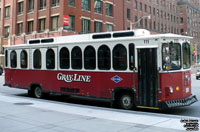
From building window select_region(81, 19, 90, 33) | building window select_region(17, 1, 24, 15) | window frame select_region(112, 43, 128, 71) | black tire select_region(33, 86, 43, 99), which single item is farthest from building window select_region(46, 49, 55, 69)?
building window select_region(17, 1, 24, 15)

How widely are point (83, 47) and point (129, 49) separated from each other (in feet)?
8.54

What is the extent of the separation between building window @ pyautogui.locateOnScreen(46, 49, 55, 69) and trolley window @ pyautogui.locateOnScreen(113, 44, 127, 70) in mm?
3981

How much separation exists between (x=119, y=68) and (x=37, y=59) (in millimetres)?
5621

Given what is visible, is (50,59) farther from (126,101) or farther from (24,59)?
(126,101)

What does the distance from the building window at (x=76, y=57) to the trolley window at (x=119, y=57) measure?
206 cm

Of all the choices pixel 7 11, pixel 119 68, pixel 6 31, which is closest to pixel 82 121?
pixel 119 68

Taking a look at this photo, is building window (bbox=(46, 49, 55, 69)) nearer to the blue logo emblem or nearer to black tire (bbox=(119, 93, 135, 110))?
the blue logo emblem

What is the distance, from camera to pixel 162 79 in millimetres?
9039

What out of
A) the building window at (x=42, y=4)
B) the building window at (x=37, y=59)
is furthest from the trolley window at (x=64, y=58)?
the building window at (x=42, y=4)

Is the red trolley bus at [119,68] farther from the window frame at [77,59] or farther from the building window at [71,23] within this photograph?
the building window at [71,23]

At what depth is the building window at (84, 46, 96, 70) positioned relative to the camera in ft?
36.6

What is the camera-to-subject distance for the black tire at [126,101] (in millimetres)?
10086

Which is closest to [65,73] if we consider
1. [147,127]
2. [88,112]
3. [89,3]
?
[88,112]

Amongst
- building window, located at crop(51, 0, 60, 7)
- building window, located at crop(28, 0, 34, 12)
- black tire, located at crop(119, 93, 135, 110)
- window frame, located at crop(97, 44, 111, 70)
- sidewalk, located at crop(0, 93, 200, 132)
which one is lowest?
sidewalk, located at crop(0, 93, 200, 132)
